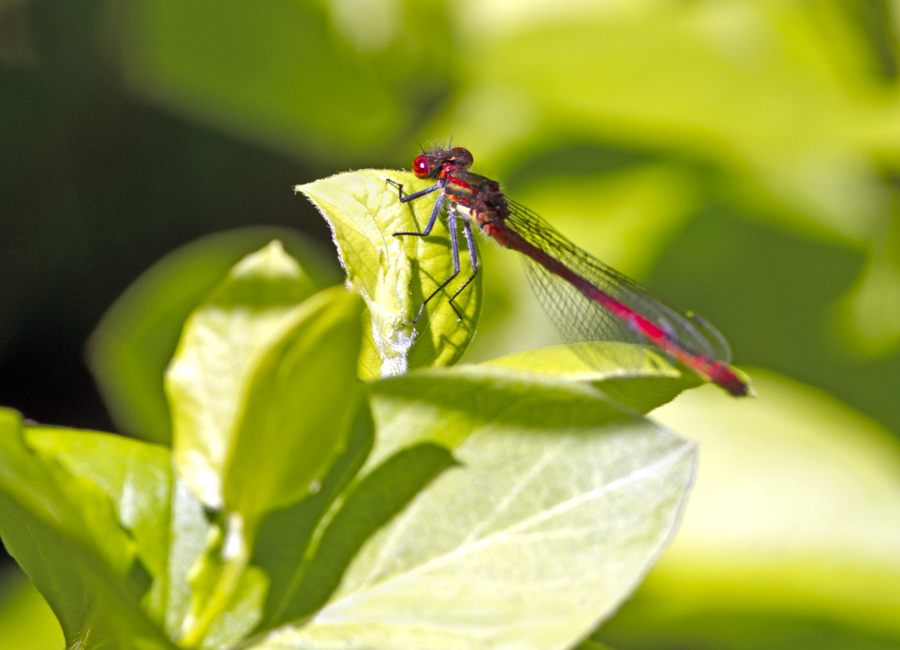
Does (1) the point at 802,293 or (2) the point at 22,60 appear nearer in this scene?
(1) the point at 802,293

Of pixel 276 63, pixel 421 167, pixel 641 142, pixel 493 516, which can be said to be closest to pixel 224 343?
pixel 493 516

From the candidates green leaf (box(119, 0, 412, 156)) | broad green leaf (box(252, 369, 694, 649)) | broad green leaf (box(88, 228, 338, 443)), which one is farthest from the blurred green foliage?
broad green leaf (box(252, 369, 694, 649))

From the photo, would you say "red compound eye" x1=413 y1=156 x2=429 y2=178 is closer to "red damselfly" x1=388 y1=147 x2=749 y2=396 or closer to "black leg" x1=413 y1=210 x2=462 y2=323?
"red damselfly" x1=388 y1=147 x2=749 y2=396

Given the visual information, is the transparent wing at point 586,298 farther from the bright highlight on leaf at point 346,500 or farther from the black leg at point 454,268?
the bright highlight on leaf at point 346,500

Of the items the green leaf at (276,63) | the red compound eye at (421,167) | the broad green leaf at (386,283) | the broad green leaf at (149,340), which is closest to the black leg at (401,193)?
the broad green leaf at (386,283)

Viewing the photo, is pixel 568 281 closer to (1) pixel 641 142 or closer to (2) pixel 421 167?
(2) pixel 421 167

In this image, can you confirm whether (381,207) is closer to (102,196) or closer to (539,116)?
(539,116)

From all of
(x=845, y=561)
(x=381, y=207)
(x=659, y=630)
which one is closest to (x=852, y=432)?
(x=845, y=561)
